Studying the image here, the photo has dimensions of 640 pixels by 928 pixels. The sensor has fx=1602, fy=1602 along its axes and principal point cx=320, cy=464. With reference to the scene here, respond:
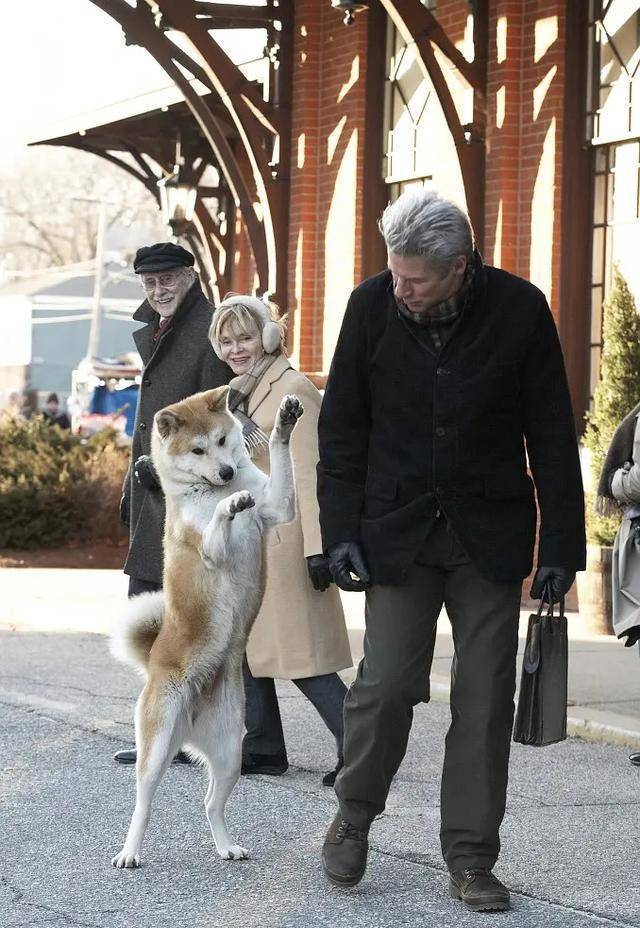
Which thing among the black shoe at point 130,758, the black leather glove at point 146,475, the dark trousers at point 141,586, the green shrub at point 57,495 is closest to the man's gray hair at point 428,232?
the black leather glove at point 146,475

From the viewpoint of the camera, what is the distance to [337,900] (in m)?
4.94

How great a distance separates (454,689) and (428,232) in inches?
55.4

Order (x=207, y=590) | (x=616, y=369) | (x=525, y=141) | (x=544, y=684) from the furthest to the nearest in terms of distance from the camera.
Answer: (x=525, y=141) → (x=616, y=369) → (x=207, y=590) → (x=544, y=684)

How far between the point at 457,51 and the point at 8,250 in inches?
2891

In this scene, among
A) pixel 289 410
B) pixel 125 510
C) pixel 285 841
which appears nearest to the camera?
pixel 289 410

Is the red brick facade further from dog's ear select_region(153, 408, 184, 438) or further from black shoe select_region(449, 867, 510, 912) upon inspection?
black shoe select_region(449, 867, 510, 912)

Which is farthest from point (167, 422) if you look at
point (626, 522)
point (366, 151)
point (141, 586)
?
point (366, 151)

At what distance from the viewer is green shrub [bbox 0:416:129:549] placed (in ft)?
53.0

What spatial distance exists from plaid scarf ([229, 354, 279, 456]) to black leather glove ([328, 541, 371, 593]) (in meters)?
1.63

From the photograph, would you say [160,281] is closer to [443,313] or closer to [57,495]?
[443,313]

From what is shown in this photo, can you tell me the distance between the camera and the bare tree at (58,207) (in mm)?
78812

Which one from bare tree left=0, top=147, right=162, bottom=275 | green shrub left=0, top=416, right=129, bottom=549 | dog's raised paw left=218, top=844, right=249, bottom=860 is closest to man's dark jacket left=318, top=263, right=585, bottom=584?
dog's raised paw left=218, top=844, right=249, bottom=860

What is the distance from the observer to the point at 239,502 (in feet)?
16.8

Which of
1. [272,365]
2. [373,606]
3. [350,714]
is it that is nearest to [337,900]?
[350,714]
